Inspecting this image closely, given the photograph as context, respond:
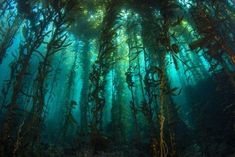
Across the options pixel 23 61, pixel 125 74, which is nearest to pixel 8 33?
pixel 23 61

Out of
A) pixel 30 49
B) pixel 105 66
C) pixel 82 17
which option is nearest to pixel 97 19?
pixel 82 17

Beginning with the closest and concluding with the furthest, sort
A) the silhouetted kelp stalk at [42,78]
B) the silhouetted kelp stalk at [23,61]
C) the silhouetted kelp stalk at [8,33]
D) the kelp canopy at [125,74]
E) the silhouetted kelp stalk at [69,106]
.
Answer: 1. the silhouetted kelp stalk at [23,61]
2. the kelp canopy at [125,74]
3. the silhouetted kelp stalk at [42,78]
4. the silhouetted kelp stalk at [69,106]
5. the silhouetted kelp stalk at [8,33]

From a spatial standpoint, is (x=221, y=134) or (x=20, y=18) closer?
(x=20, y=18)

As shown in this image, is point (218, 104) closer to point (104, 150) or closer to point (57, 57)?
point (104, 150)

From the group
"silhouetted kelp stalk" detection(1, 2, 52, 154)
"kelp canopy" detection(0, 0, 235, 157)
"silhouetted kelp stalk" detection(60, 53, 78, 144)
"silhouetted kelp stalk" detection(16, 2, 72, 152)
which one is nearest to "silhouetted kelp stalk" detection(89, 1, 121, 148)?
"kelp canopy" detection(0, 0, 235, 157)

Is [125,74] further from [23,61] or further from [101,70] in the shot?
[23,61]

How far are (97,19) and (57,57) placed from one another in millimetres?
12244

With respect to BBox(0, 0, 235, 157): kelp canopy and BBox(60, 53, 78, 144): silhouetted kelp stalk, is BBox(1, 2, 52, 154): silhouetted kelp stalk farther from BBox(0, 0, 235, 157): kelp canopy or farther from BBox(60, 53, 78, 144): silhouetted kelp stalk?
BBox(60, 53, 78, 144): silhouetted kelp stalk

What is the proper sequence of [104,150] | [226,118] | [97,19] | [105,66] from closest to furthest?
[104,150] → [105,66] → [226,118] → [97,19]

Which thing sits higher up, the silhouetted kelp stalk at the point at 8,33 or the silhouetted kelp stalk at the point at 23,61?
the silhouetted kelp stalk at the point at 8,33

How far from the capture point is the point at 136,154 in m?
8.37

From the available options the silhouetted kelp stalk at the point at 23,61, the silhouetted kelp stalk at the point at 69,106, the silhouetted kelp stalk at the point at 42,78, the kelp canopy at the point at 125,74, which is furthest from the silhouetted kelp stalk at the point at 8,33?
the silhouetted kelp stalk at the point at 69,106

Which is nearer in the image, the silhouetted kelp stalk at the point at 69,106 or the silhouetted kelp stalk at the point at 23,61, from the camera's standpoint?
the silhouetted kelp stalk at the point at 23,61

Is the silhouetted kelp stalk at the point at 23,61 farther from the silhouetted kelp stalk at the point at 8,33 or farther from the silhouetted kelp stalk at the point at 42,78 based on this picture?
the silhouetted kelp stalk at the point at 8,33
